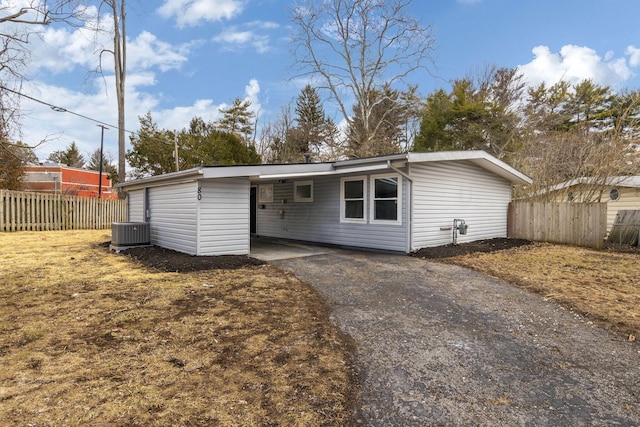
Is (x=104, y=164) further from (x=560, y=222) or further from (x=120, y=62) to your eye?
(x=560, y=222)

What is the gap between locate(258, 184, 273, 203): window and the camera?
11844 mm

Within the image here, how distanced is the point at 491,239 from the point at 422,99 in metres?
13.6

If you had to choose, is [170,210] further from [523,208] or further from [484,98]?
[484,98]

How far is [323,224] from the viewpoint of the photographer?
1008 cm

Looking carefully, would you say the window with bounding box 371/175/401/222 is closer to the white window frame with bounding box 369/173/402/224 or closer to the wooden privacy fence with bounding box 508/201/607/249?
the white window frame with bounding box 369/173/402/224

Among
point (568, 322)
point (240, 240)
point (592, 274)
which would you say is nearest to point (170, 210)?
point (240, 240)

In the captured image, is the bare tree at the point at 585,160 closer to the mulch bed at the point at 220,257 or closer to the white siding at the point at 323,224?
the mulch bed at the point at 220,257

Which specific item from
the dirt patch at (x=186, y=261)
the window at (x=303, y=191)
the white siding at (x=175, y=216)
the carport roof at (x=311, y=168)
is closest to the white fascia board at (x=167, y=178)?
the carport roof at (x=311, y=168)

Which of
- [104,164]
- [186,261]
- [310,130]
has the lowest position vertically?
[186,261]

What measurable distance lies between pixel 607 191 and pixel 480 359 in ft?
46.0

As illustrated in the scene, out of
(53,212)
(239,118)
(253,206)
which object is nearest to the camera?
(253,206)

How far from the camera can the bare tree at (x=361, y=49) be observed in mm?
20297

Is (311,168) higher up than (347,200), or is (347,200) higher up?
(311,168)

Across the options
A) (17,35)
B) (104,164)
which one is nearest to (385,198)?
(17,35)
